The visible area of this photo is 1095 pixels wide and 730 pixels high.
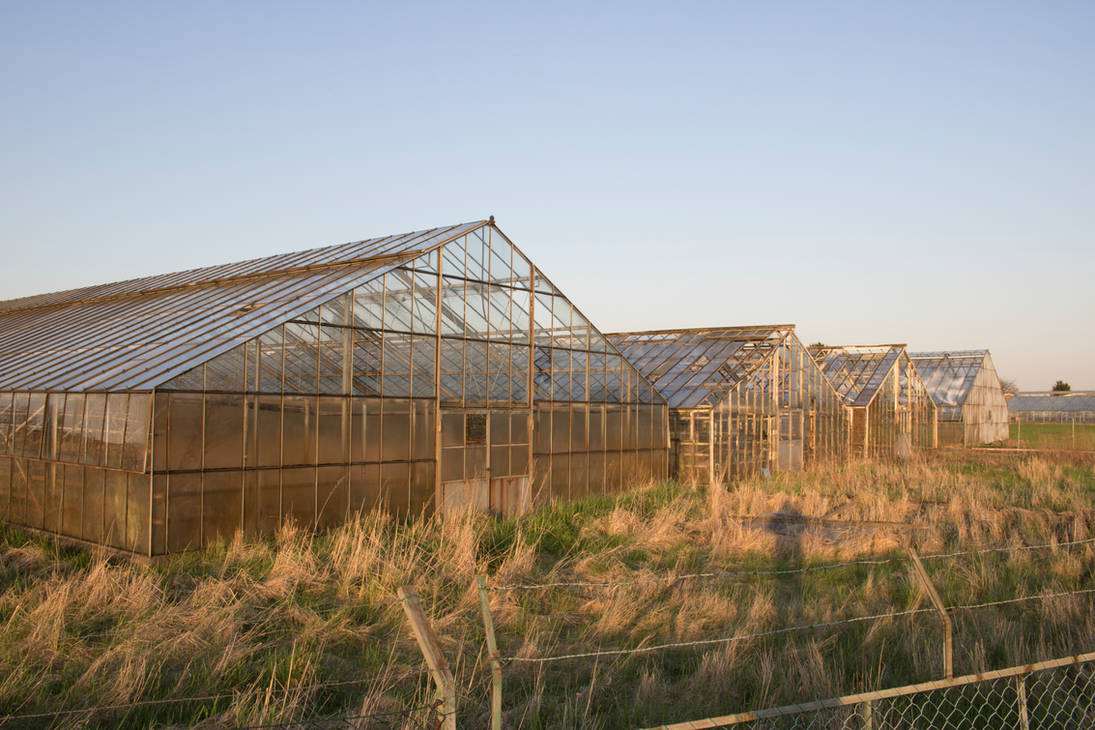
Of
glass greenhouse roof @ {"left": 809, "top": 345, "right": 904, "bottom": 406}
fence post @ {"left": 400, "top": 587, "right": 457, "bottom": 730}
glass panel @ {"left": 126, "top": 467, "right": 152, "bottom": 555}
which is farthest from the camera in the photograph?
glass greenhouse roof @ {"left": 809, "top": 345, "right": 904, "bottom": 406}

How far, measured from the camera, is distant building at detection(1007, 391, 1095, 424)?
2522 inches

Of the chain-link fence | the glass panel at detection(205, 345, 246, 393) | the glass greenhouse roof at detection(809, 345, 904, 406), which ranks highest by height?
the glass greenhouse roof at detection(809, 345, 904, 406)

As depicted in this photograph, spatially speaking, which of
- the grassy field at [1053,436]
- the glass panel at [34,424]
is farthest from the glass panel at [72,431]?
the grassy field at [1053,436]

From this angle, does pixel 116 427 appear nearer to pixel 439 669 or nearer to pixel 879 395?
pixel 439 669

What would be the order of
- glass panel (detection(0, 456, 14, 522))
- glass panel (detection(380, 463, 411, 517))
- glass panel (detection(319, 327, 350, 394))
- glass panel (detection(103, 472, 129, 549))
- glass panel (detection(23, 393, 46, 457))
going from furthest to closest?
1. glass panel (detection(0, 456, 14, 522))
2. glass panel (detection(380, 463, 411, 517))
3. glass panel (detection(23, 393, 46, 457))
4. glass panel (detection(319, 327, 350, 394))
5. glass panel (detection(103, 472, 129, 549))

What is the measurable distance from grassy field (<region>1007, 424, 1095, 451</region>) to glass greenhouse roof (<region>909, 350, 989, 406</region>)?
11.4 feet

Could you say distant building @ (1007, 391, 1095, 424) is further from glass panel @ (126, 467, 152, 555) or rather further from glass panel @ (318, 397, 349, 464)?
glass panel @ (126, 467, 152, 555)

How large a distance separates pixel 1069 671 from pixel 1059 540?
7.16 m

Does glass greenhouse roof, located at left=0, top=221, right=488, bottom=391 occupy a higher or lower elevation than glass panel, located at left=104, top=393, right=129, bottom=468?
higher

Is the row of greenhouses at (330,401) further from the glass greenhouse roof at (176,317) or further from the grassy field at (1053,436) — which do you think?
the grassy field at (1053,436)

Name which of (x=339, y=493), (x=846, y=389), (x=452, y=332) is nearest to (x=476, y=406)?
(x=452, y=332)

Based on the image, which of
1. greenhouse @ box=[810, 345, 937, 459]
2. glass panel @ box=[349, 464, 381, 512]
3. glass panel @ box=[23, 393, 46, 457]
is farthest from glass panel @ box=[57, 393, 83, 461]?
greenhouse @ box=[810, 345, 937, 459]

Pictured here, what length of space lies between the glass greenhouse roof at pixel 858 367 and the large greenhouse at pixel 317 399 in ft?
53.4

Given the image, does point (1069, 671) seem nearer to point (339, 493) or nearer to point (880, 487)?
point (339, 493)
